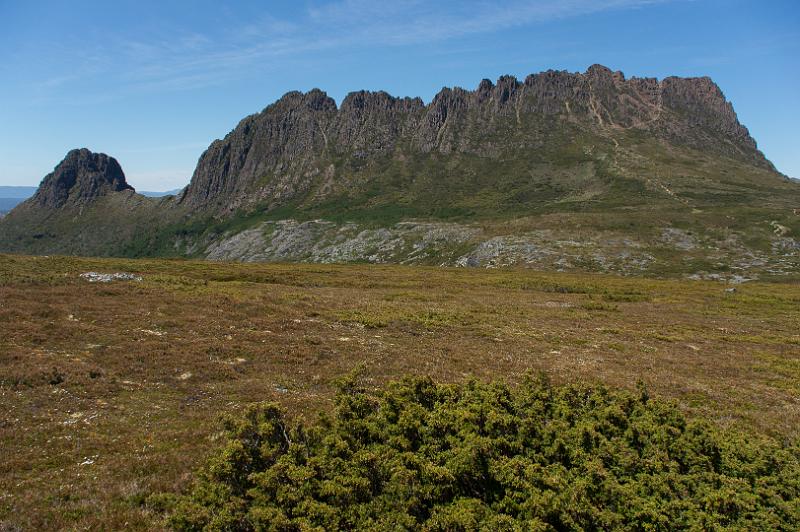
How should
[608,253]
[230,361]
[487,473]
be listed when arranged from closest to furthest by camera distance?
1. [487,473]
2. [230,361]
3. [608,253]

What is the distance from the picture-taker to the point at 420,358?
2798cm

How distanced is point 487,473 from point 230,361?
1780 centimetres

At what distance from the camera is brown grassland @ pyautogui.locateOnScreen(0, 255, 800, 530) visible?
13891 millimetres

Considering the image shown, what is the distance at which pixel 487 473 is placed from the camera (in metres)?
11.7

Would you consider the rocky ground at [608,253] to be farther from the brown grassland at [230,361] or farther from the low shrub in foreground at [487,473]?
the low shrub in foreground at [487,473]

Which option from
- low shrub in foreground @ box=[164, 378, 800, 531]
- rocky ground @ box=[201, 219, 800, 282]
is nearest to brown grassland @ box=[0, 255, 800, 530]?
low shrub in foreground @ box=[164, 378, 800, 531]

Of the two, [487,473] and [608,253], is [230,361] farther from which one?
[608,253]

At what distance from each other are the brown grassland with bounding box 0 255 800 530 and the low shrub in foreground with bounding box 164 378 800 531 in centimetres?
285

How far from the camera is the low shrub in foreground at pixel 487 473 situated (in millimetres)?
10102

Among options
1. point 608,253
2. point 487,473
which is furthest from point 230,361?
point 608,253

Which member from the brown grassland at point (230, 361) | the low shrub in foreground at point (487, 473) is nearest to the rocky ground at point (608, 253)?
the brown grassland at point (230, 361)

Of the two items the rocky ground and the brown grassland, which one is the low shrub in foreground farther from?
the rocky ground

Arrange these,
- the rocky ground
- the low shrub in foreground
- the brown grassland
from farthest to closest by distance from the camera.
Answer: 1. the rocky ground
2. the brown grassland
3. the low shrub in foreground

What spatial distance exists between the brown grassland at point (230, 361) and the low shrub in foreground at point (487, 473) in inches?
112
